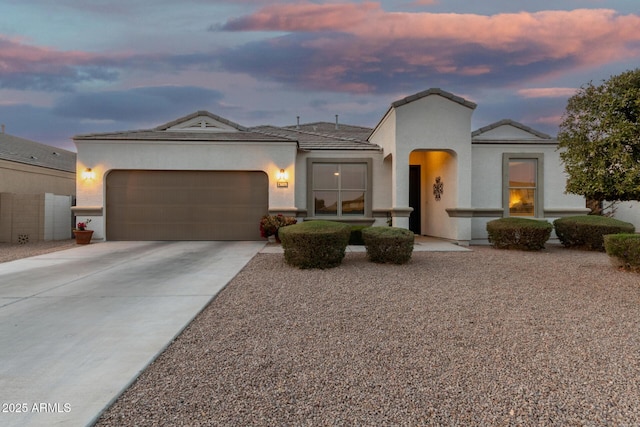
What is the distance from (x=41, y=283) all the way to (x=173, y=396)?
5042 mm

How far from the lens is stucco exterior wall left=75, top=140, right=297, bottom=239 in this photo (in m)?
11.2

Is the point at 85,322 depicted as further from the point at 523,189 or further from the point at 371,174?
the point at 523,189

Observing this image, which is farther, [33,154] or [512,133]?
[33,154]

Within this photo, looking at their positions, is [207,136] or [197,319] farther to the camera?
[207,136]

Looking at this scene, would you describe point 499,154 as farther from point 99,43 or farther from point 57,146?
point 57,146

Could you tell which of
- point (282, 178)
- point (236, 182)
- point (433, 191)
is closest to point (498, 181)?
point (433, 191)

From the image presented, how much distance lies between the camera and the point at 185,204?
1154cm

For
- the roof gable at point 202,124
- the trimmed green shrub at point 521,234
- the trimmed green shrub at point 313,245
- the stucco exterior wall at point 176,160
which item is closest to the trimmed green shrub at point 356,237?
the stucco exterior wall at point 176,160

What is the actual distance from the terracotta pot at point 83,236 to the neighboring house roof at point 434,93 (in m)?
10.9

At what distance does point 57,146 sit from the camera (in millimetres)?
21422

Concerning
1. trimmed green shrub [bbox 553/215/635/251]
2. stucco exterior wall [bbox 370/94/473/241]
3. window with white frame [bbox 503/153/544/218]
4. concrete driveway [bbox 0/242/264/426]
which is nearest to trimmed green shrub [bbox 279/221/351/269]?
concrete driveway [bbox 0/242/264/426]

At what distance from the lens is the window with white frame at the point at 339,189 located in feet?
40.1

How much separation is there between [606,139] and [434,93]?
5.55 meters

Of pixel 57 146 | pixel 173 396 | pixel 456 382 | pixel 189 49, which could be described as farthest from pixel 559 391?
pixel 57 146
